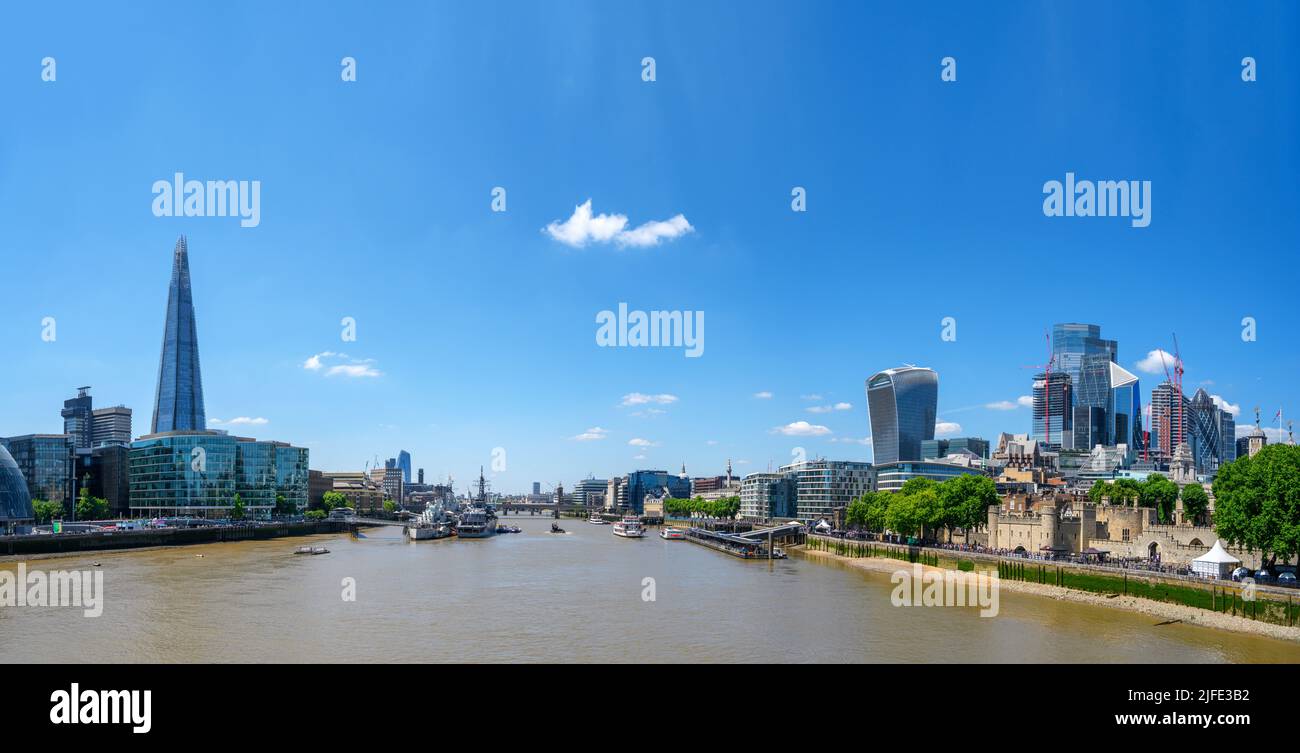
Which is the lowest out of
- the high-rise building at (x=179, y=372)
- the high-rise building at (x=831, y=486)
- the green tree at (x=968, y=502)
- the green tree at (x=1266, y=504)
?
the high-rise building at (x=831, y=486)

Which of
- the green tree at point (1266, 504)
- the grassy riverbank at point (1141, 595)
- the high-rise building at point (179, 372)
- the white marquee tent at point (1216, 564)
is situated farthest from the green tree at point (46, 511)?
the green tree at point (1266, 504)

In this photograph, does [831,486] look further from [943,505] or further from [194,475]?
[194,475]

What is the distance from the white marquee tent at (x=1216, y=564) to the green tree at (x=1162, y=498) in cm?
3828

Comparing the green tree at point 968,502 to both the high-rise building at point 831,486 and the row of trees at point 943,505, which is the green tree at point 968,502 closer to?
the row of trees at point 943,505

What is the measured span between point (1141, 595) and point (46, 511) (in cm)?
15976

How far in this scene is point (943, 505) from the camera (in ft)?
302

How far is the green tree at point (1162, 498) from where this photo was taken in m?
89.6

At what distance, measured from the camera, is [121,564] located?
8250cm
